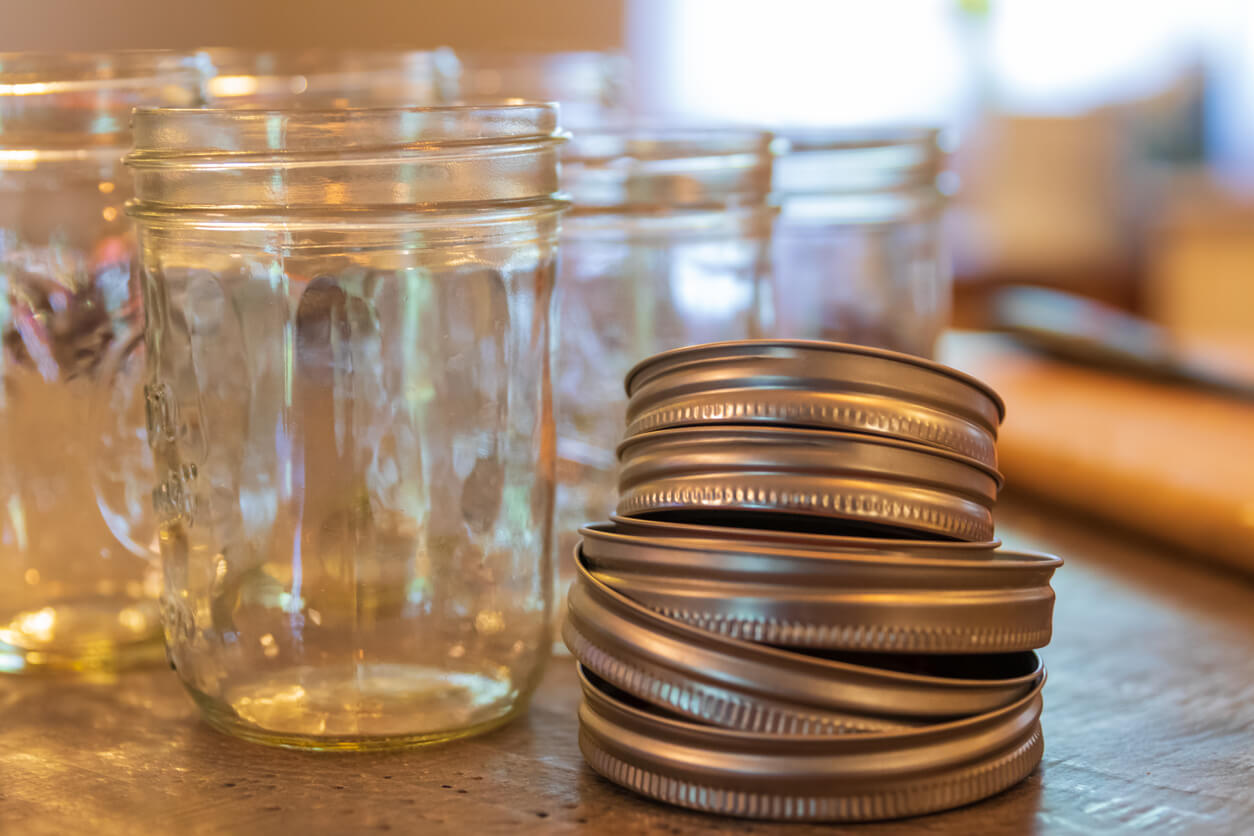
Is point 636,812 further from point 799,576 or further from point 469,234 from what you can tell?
point 469,234

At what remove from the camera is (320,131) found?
0.42 metres

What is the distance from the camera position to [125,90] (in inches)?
20.6

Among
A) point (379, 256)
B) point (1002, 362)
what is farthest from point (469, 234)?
point (1002, 362)

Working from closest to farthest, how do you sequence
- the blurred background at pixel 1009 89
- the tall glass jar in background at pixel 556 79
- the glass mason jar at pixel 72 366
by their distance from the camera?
1. the glass mason jar at pixel 72 366
2. the tall glass jar in background at pixel 556 79
3. the blurred background at pixel 1009 89

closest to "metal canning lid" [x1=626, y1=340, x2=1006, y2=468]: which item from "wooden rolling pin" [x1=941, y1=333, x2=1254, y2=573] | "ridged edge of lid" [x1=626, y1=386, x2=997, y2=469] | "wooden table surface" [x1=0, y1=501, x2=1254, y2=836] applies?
"ridged edge of lid" [x1=626, y1=386, x2=997, y2=469]

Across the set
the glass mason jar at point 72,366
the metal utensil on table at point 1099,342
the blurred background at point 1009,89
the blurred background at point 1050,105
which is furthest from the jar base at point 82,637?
the blurred background at point 1050,105

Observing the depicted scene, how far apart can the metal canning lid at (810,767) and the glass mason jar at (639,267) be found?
0.19 m

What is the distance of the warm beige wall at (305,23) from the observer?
4.31 ft

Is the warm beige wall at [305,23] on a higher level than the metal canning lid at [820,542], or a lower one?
higher

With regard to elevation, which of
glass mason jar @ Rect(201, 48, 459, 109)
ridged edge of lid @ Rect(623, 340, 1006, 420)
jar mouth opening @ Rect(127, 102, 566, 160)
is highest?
glass mason jar @ Rect(201, 48, 459, 109)

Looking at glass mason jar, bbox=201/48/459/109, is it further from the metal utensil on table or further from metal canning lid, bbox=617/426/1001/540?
the metal utensil on table

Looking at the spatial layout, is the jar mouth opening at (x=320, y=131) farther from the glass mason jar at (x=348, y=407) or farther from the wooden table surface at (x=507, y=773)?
the wooden table surface at (x=507, y=773)

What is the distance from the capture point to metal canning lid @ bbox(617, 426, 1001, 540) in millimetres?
387

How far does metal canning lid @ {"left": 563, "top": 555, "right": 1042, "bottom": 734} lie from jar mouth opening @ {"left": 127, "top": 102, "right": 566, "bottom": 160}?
155 mm
